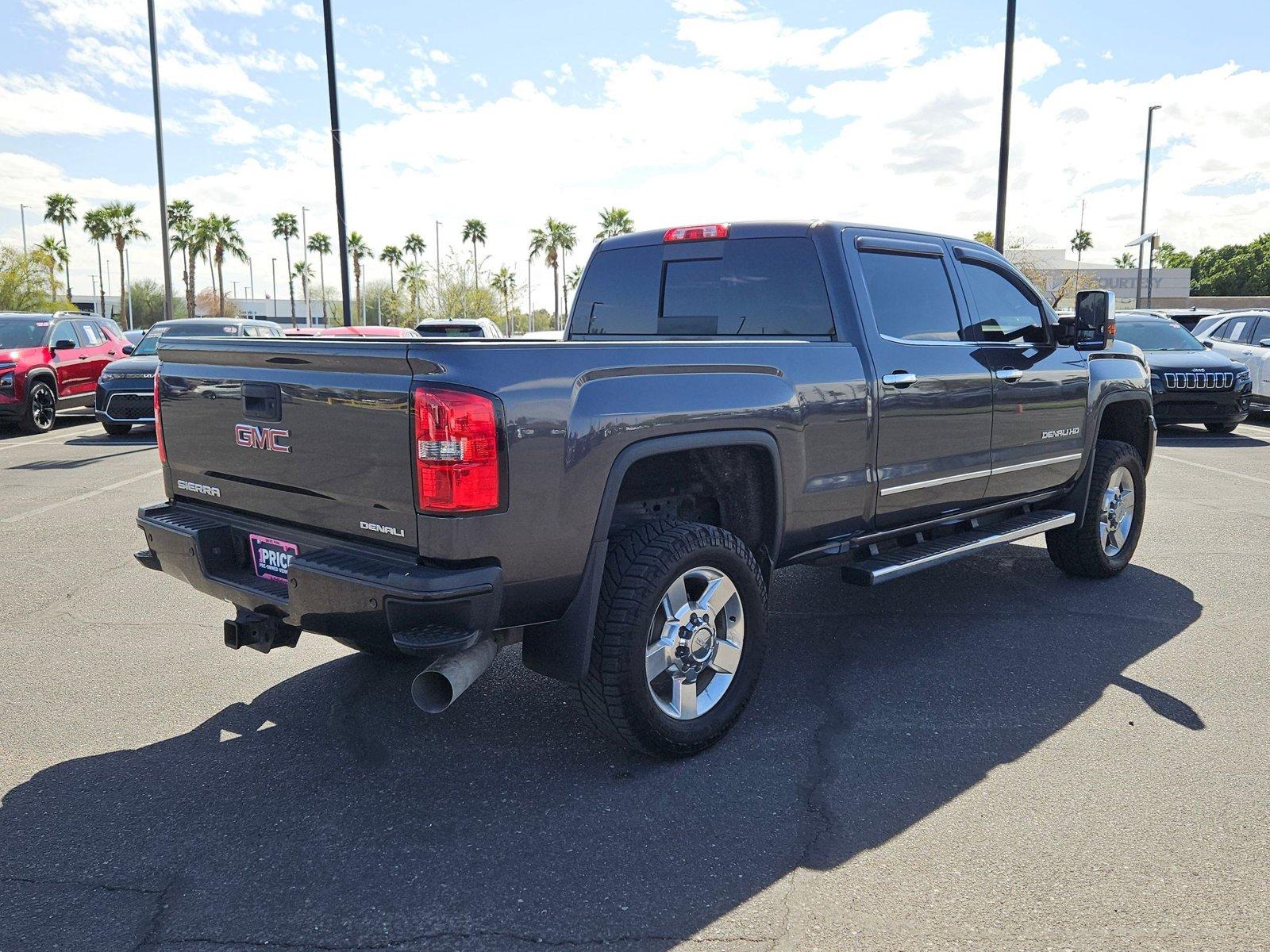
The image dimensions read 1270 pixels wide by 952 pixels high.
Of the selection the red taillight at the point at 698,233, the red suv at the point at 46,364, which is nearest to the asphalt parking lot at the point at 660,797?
the red taillight at the point at 698,233

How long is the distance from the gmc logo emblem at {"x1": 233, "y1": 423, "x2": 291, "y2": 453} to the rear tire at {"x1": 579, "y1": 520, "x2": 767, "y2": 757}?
1.20 meters

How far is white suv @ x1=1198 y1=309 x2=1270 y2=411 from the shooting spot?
51.5ft

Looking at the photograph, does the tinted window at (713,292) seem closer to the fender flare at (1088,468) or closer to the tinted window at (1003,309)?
the tinted window at (1003,309)

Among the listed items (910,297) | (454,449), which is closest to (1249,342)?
(910,297)

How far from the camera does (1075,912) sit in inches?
106

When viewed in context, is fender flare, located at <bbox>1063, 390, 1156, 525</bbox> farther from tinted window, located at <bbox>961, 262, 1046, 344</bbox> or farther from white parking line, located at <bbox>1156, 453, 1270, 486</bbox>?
white parking line, located at <bbox>1156, 453, 1270, 486</bbox>

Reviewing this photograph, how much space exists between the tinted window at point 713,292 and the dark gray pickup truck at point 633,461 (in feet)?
0.04

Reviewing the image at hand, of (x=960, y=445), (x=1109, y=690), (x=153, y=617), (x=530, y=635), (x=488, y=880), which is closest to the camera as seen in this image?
(x=488, y=880)

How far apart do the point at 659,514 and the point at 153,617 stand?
312 cm

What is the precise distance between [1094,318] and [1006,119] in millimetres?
11674

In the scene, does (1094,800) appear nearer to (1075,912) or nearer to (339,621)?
(1075,912)

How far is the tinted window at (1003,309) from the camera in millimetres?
5293

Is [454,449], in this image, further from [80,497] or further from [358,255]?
[358,255]

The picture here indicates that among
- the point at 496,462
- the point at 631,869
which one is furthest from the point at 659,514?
the point at 631,869
